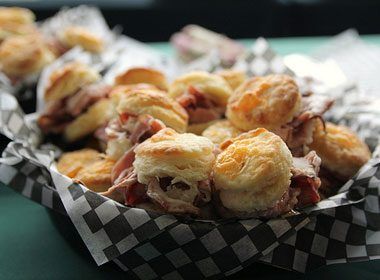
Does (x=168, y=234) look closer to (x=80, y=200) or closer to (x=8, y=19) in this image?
(x=80, y=200)

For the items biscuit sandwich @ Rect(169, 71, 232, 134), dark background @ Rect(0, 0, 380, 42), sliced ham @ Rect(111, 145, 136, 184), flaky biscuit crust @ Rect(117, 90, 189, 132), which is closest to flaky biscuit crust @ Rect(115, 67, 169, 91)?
biscuit sandwich @ Rect(169, 71, 232, 134)

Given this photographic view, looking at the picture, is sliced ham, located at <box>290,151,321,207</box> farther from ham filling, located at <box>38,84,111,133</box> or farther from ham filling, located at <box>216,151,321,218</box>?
ham filling, located at <box>38,84,111,133</box>

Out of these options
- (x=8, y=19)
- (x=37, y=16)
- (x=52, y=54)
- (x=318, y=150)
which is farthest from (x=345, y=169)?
(x=37, y=16)

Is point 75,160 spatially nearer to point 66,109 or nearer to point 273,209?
point 66,109

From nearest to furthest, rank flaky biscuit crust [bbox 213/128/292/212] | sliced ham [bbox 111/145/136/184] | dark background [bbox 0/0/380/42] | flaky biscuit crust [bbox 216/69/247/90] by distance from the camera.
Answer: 1. flaky biscuit crust [bbox 213/128/292/212]
2. sliced ham [bbox 111/145/136/184]
3. flaky biscuit crust [bbox 216/69/247/90]
4. dark background [bbox 0/0/380/42]

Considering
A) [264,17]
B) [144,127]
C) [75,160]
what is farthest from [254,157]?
[264,17]

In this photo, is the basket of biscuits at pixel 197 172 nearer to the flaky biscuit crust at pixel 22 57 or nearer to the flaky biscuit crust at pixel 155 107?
the flaky biscuit crust at pixel 155 107
